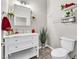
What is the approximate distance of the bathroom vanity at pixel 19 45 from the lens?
214 cm

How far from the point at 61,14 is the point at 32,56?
1641mm

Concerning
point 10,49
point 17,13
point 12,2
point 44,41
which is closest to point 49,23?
point 44,41

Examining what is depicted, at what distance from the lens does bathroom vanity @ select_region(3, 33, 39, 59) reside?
214 cm

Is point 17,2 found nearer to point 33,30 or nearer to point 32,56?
point 33,30

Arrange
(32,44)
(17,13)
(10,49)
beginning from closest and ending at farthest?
(10,49) < (32,44) < (17,13)

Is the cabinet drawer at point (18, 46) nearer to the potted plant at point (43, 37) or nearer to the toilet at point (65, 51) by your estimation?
the toilet at point (65, 51)

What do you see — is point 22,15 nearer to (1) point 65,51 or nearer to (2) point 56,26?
(2) point 56,26

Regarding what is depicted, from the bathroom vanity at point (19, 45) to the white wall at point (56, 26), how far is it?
87 cm

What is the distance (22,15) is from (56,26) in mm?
1283

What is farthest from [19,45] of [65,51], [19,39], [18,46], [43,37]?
[43,37]

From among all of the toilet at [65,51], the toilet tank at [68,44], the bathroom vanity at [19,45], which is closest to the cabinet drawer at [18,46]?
the bathroom vanity at [19,45]

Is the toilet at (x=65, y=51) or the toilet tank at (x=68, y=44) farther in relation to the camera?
the toilet tank at (x=68, y=44)

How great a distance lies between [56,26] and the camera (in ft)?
11.2

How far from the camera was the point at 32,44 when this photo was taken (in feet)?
9.10
